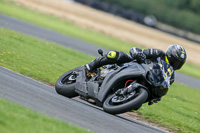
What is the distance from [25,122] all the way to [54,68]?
716 cm

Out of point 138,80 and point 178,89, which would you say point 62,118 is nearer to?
point 138,80

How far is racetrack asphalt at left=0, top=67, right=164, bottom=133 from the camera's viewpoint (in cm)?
630

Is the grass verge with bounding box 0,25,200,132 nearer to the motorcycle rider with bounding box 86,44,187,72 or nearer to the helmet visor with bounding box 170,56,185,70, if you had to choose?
the helmet visor with bounding box 170,56,185,70

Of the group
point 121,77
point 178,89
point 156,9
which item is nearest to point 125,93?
point 121,77

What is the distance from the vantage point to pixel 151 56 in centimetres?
799

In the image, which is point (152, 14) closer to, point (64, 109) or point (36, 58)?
point (36, 58)

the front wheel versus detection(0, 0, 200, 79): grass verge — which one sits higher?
the front wheel

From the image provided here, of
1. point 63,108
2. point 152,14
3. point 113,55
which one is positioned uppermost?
point 113,55

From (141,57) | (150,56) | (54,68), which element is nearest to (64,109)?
(141,57)

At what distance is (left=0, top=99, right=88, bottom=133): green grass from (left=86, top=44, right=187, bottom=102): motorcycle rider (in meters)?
2.67

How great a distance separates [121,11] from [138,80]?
47041 mm

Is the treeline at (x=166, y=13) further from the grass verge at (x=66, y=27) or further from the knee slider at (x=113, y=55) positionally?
the knee slider at (x=113, y=55)

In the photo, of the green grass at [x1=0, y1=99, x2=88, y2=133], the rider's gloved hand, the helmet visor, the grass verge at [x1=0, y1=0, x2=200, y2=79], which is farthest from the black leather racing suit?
the grass verge at [x1=0, y1=0, x2=200, y2=79]

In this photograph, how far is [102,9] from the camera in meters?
53.8
